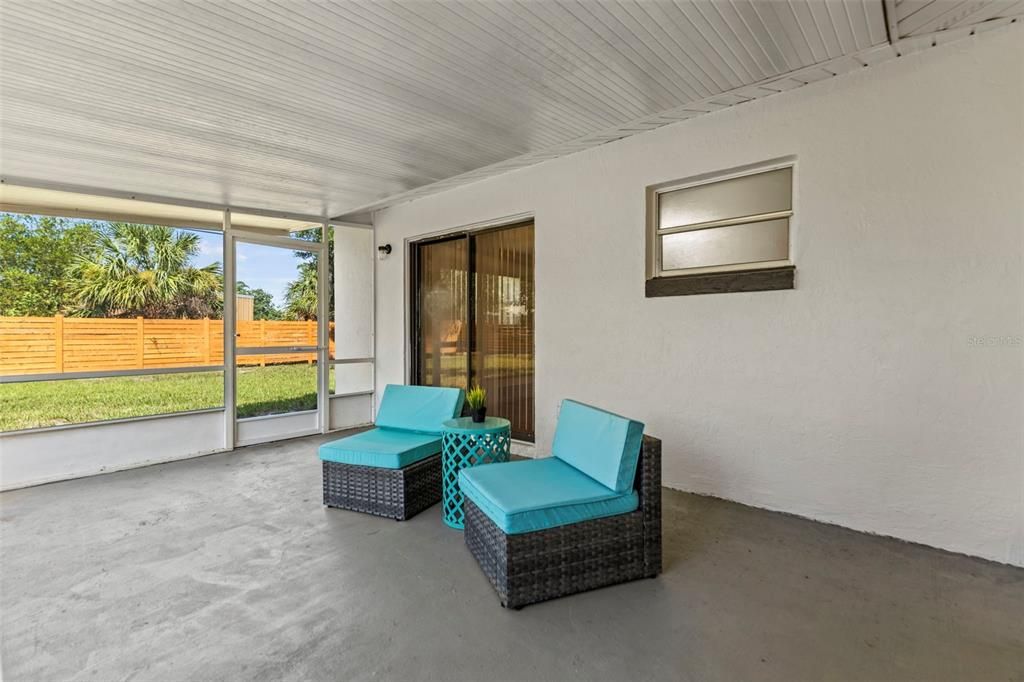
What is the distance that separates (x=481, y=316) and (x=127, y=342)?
363 centimetres

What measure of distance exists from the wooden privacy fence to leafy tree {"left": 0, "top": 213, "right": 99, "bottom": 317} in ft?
0.48

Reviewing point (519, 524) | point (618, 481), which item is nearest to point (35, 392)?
point (519, 524)

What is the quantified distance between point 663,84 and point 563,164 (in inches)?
59.1

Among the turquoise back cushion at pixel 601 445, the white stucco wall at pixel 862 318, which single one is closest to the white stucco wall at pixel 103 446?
the turquoise back cushion at pixel 601 445

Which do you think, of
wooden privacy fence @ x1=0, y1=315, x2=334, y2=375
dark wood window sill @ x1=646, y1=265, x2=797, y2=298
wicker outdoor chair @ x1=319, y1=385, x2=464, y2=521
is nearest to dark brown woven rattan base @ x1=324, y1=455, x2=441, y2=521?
wicker outdoor chair @ x1=319, y1=385, x2=464, y2=521

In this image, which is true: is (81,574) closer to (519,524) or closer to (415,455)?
(415,455)

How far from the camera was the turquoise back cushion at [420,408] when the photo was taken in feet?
12.6

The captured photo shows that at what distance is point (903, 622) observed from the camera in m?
2.12

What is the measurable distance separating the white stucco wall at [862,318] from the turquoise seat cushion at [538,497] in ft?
5.08

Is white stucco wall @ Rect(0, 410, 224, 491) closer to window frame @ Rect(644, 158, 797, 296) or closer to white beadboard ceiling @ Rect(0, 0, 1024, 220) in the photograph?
white beadboard ceiling @ Rect(0, 0, 1024, 220)

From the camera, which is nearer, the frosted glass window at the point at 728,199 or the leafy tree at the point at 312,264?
the frosted glass window at the point at 728,199

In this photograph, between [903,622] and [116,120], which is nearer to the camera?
[903,622]

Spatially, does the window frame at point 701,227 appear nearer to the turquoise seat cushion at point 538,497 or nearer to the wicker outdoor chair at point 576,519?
the wicker outdoor chair at point 576,519

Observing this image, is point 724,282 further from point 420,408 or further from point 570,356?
point 420,408
